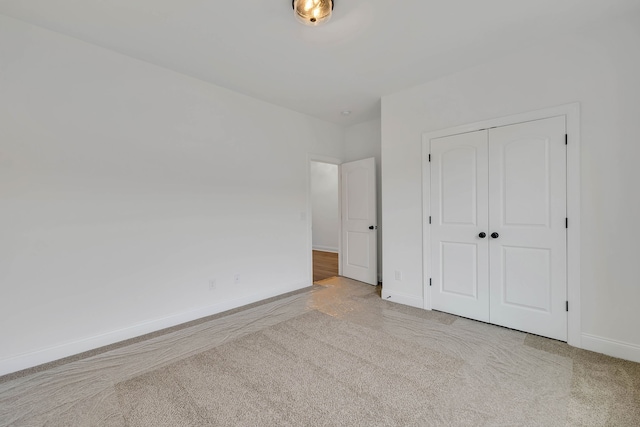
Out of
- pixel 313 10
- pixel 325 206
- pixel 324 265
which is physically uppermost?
pixel 313 10

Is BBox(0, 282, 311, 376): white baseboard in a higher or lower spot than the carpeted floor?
higher

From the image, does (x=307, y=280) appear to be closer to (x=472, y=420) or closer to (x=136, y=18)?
(x=472, y=420)

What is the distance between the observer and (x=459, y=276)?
117 inches

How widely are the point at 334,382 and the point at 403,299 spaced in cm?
181

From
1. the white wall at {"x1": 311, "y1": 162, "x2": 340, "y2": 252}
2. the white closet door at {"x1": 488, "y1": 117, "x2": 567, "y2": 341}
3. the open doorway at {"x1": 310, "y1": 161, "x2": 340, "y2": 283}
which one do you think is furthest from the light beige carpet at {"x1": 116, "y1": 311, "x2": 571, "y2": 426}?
the white wall at {"x1": 311, "y1": 162, "x2": 340, "y2": 252}

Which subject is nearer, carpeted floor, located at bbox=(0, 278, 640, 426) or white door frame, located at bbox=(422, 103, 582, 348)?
carpeted floor, located at bbox=(0, 278, 640, 426)

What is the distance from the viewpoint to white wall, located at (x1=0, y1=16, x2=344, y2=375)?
6.81 ft

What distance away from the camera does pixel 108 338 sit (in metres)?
2.42

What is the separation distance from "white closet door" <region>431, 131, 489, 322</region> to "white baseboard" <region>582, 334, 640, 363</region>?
0.75 metres

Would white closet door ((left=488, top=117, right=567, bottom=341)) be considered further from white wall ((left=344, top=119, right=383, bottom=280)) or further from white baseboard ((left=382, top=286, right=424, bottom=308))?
white wall ((left=344, top=119, right=383, bottom=280))

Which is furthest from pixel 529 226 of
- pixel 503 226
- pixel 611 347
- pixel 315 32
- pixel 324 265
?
pixel 324 265

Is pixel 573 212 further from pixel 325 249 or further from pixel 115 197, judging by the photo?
pixel 325 249

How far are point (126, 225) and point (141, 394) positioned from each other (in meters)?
1.48

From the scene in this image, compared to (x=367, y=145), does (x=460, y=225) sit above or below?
below
